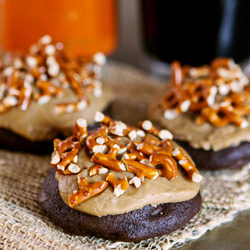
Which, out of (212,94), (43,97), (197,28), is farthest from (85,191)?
(197,28)

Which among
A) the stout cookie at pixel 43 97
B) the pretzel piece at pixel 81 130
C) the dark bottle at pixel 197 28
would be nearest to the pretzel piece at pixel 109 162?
the pretzel piece at pixel 81 130

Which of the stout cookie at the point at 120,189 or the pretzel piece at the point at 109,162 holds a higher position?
the pretzel piece at the point at 109,162

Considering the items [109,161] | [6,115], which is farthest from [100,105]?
[109,161]

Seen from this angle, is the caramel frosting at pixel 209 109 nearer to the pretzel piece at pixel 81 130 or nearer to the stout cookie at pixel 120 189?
the stout cookie at pixel 120 189

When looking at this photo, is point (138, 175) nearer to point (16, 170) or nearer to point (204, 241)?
point (204, 241)

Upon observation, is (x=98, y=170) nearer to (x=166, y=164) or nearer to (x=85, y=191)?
(x=85, y=191)
